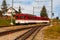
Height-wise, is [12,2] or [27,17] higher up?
[12,2]

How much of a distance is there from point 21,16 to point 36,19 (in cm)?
1160

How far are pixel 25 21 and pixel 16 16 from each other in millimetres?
2652

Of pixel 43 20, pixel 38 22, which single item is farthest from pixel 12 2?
pixel 43 20

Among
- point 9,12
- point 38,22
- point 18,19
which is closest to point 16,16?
point 18,19

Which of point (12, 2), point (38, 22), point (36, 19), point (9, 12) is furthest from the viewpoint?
point (38, 22)

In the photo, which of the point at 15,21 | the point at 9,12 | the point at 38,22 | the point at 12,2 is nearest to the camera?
the point at 9,12

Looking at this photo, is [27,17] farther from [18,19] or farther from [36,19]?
[36,19]

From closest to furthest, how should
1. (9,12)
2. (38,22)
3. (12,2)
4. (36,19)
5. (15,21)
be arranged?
(9,12) < (12,2) < (15,21) < (36,19) < (38,22)

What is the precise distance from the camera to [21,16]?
5166 centimetres

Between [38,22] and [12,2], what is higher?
[12,2]

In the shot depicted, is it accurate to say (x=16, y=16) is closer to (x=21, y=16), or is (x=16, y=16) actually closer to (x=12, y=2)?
(x=21, y=16)

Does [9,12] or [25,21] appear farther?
[25,21]

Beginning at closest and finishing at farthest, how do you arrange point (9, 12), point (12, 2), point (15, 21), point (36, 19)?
point (9, 12)
point (12, 2)
point (15, 21)
point (36, 19)

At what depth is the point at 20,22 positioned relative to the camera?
52.2 metres
